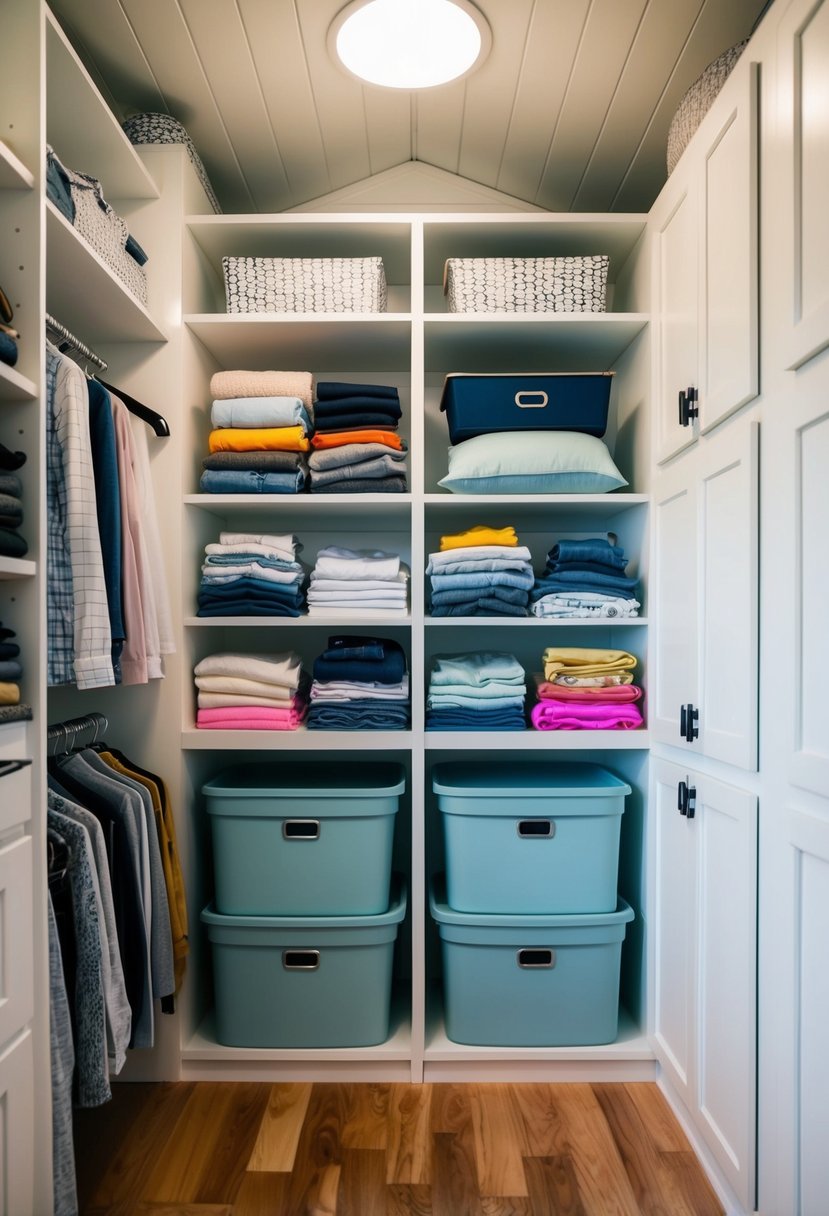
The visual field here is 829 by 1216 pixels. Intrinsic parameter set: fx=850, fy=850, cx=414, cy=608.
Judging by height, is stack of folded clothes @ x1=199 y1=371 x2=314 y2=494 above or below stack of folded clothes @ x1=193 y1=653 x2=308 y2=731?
above

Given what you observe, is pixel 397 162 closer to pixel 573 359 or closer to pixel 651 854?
pixel 573 359

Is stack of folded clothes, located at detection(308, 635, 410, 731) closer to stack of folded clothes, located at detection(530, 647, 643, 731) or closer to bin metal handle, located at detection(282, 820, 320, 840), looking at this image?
bin metal handle, located at detection(282, 820, 320, 840)


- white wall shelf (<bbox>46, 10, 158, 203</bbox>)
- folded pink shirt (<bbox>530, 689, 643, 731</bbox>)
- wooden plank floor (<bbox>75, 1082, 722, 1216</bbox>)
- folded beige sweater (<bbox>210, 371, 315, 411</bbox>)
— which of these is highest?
white wall shelf (<bbox>46, 10, 158, 203</bbox>)

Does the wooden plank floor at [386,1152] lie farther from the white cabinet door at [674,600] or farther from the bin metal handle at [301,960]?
the white cabinet door at [674,600]

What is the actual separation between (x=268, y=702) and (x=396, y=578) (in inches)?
Result: 18.2

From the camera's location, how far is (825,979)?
122 cm

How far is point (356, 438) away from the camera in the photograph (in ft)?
7.34

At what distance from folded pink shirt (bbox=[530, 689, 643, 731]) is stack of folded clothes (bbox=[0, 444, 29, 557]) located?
1329 millimetres

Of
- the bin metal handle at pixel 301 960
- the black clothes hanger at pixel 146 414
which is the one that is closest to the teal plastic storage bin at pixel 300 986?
the bin metal handle at pixel 301 960

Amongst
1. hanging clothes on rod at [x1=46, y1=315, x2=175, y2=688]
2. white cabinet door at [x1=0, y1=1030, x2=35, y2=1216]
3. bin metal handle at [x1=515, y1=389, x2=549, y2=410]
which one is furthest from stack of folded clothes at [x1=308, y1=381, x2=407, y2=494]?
white cabinet door at [x1=0, y1=1030, x2=35, y2=1216]

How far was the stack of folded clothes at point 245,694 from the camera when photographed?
86.1 inches

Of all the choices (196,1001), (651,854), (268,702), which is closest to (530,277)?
(268,702)

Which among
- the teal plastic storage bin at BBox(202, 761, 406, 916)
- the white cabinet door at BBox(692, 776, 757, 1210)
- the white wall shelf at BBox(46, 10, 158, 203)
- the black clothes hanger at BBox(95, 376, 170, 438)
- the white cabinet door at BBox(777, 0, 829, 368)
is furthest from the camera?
the teal plastic storage bin at BBox(202, 761, 406, 916)

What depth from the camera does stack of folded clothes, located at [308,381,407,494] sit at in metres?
2.22
